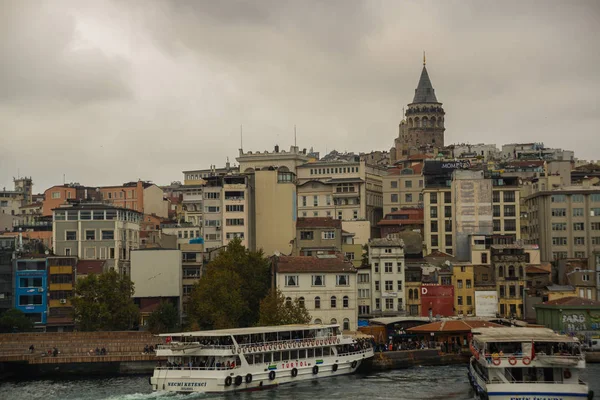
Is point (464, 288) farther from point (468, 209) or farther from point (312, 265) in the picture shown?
point (468, 209)

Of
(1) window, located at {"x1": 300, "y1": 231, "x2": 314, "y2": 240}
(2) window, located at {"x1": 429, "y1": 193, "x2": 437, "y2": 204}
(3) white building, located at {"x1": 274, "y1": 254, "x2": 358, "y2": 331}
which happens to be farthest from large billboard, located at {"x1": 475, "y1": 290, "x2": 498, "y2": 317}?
(2) window, located at {"x1": 429, "y1": 193, "x2": 437, "y2": 204}

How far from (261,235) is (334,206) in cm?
2418

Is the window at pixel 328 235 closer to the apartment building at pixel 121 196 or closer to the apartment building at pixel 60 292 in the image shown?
the apartment building at pixel 60 292

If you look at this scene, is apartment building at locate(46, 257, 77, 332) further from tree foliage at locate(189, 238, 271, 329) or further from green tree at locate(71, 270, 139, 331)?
tree foliage at locate(189, 238, 271, 329)

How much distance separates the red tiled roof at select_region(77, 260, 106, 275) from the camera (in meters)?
108

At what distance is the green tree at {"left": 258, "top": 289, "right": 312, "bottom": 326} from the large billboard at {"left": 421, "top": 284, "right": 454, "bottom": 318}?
1627cm

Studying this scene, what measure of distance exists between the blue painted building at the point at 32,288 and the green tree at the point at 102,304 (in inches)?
229

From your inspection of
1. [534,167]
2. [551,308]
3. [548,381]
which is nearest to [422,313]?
[551,308]

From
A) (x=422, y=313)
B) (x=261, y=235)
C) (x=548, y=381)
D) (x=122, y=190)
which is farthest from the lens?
(x=122, y=190)

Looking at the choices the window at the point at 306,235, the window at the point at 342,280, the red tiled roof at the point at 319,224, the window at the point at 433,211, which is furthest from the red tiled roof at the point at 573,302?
the window at the point at 433,211

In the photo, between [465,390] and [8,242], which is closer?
[465,390]

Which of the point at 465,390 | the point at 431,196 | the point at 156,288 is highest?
the point at 431,196

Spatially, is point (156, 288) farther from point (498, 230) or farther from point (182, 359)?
point (498, 230)

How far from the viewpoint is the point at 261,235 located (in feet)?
416
